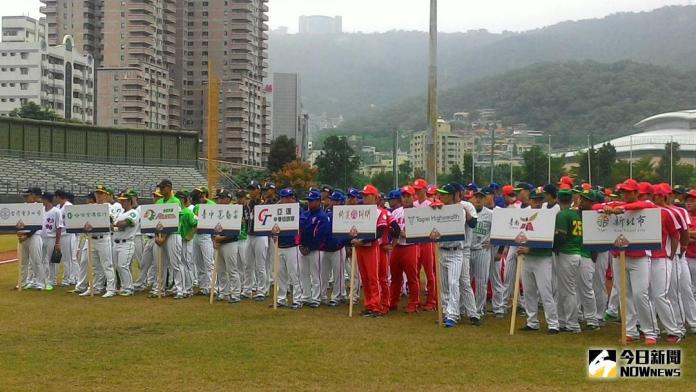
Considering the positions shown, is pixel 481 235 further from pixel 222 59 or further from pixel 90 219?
pixel 222 59

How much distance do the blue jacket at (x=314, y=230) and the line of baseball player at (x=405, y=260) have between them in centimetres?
2

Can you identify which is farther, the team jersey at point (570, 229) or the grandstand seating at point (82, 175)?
the grandstand seating at point (82, 175)

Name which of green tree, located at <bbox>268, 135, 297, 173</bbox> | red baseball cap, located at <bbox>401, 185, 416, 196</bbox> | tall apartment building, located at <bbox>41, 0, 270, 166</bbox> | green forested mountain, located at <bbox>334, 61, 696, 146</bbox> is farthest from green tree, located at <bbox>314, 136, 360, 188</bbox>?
tall apartment building, located at <bbox>41, 0, 270, 166</bbox>

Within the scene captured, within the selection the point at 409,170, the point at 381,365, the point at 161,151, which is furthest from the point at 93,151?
the point at 381,365

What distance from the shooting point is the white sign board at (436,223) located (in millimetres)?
12789

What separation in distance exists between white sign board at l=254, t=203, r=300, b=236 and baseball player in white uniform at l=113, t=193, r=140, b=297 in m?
2.99

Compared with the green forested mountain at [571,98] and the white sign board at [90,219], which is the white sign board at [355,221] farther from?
the green forested mountain at [571,98]

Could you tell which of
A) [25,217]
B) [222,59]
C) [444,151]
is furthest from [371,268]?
[222,59]

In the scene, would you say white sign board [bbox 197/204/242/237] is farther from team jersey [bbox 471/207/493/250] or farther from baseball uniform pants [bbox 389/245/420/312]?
team jersey [bbox 471/207/493/250]

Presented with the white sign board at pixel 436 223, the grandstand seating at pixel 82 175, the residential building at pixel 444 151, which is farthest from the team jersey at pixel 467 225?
the grandstand seating at pixel 82 175

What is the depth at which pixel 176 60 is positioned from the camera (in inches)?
4865

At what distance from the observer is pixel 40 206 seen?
58.3 ft

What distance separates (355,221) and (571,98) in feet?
339

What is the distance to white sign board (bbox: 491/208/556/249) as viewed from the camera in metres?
12.0
